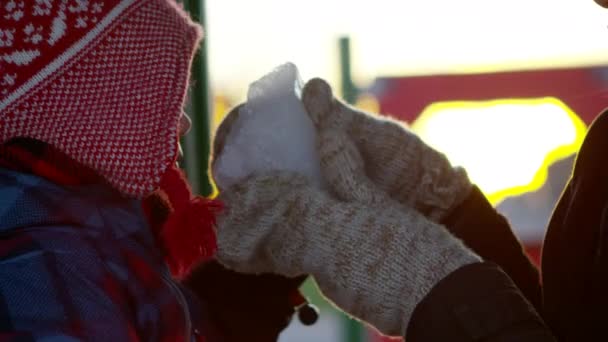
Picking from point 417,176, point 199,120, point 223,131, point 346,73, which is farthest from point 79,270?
point 346,73

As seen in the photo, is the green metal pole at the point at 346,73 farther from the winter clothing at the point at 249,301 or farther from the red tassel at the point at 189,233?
the red tassel at the point at 189,233

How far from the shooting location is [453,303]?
29.5 inches

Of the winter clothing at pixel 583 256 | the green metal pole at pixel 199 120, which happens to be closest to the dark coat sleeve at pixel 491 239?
the winter clothing at pixel 583 256

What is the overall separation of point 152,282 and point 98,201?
0.30 feet

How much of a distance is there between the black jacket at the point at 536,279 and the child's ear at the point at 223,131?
0.26 meters

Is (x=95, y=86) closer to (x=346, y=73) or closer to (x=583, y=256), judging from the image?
(x=583, y=256)

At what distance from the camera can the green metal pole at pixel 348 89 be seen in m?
1.99

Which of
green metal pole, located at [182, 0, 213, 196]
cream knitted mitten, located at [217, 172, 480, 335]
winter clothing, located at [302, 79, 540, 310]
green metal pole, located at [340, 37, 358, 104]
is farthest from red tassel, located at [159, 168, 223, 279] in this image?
green metal pole, located at [340, 37, 358, 104]

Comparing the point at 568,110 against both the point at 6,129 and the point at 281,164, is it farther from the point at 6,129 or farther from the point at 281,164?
the point at 6,129

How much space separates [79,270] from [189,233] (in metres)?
0.18

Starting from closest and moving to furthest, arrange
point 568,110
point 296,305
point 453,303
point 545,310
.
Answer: point 453,303, point 545,310, point 296,305, point 568,110

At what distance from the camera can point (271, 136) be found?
35.7 inches

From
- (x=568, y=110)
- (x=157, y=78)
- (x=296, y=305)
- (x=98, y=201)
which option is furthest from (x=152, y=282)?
(x=568, y=110)

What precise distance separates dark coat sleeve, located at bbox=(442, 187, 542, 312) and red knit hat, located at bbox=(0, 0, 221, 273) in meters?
0.34
